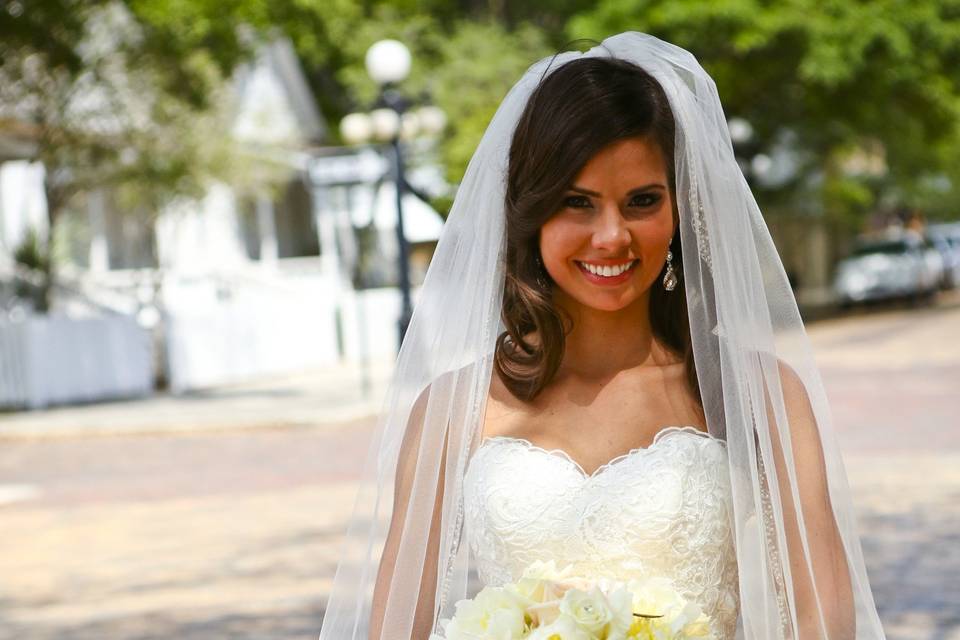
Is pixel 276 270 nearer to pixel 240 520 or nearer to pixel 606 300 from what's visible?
pixel 240 520

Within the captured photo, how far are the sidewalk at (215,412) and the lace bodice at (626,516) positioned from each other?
14.2 m

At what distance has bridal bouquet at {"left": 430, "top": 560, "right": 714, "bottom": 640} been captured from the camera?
2.36m

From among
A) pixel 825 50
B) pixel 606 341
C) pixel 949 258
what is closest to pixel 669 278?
pixel 606 341

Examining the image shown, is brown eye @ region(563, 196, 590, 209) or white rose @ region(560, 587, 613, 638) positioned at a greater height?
brown eye @ region(563, 196, 590, 209)

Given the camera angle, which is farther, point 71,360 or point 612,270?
point 71,360

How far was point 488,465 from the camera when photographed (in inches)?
113

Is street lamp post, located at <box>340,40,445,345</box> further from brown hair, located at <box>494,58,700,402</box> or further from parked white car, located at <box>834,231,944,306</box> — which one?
parked white car, located at <box>834,231,944,306</box>

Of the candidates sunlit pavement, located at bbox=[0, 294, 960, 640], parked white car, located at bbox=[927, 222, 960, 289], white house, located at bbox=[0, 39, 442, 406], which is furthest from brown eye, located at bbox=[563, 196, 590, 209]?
parked white car, located at bbox=[927, 222, 960, 289]

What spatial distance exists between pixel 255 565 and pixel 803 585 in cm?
683

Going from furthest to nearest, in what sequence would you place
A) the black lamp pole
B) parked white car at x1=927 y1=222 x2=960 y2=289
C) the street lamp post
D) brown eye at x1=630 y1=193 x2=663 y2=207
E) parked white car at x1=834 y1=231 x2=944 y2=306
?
parked white car at x1=927 y1=222 x2=960 y2=289 < parked white car at x1=834 y1=231 x2=944 y2=306 < the black lamp pole < the street lamp post < brown eye at x1=630 y1=193 x2=663 y2=207

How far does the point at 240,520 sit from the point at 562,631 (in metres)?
8.79

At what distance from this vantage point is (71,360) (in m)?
20.5

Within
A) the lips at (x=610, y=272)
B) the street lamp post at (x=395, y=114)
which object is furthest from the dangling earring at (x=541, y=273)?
the street lamp post at (x=395, y=114)

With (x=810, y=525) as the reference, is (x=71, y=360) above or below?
below
